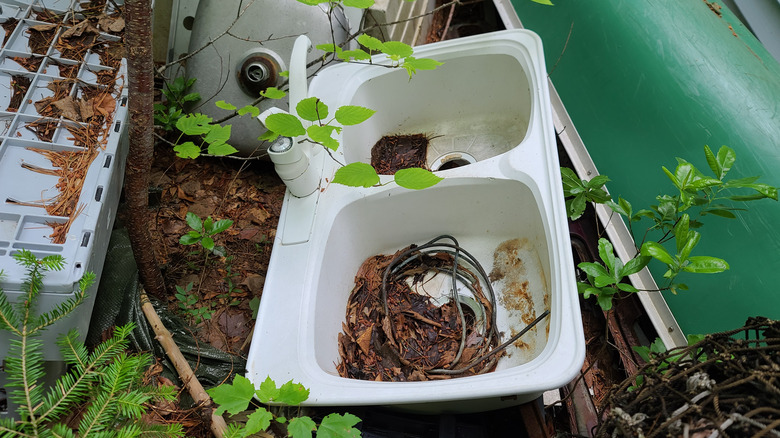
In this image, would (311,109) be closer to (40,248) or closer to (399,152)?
(40,248)

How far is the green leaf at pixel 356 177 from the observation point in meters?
1.01

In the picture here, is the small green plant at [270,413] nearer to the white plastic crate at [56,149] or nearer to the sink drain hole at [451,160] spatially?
the white plastic crate at [56,149]

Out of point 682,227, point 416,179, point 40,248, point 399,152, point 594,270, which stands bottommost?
point 399,152

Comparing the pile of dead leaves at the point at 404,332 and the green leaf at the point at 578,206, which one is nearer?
the pile of dead leaves at the point at 404,332

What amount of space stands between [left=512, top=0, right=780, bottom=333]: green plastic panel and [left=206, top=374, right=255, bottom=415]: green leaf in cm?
130

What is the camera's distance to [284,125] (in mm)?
1036

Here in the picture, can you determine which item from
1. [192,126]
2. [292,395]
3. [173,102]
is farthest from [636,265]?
[173,102]

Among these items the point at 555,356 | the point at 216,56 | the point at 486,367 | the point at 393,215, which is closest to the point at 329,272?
the point at 393,215

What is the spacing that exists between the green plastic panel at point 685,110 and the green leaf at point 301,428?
3.95 ft

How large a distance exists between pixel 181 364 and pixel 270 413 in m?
0.43

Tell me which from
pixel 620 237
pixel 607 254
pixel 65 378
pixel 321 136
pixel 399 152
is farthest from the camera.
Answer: pixel 399 152

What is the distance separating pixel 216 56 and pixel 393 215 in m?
0.89

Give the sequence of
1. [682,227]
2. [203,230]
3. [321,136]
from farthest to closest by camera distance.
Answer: [203,230] → [682,227] → [321,136]

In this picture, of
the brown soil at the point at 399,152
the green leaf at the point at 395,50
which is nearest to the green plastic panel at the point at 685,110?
the brown soil at the point at 399,152
